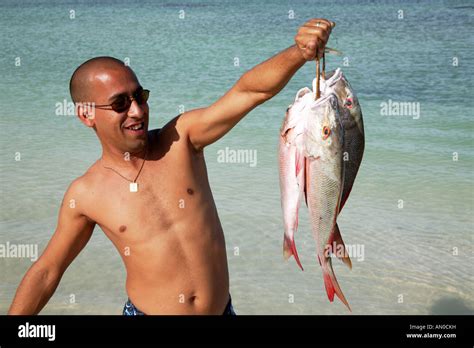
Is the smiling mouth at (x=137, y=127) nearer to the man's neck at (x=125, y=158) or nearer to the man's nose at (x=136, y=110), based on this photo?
the man's nose at (x=136, y=110)

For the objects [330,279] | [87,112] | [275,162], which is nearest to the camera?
[330,279]

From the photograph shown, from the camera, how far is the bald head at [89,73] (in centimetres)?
302

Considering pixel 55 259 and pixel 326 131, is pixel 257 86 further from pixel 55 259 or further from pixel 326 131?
pixel 55 259

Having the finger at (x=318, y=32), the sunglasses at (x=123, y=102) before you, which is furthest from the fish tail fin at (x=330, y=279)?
the sunglasses at (x=123, y=102)

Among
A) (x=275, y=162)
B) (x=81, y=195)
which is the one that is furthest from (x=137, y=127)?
(x=275, y=162)

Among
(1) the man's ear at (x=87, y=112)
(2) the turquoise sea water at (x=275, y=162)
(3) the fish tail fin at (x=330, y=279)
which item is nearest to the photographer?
(3) the fish tail fin at (x=330, y=279)

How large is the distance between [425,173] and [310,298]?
2.91 metres

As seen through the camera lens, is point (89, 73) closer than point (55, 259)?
Yes

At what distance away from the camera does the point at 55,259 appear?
3.23 meters

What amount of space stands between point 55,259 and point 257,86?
121 cm

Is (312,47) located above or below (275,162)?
above

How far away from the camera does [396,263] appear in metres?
6.04
